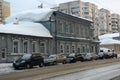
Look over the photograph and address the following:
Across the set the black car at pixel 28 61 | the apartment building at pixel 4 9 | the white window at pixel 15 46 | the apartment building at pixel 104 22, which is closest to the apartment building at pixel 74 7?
the apartment building at pixel 104 22

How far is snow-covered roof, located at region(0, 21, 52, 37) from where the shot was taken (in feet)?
150

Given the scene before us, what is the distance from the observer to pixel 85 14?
142500mm

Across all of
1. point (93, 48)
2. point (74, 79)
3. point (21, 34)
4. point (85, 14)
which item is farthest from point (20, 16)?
point (85, 14)

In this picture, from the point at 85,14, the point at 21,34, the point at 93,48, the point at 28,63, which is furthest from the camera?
the point at 85,14

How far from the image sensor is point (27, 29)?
5116 cm

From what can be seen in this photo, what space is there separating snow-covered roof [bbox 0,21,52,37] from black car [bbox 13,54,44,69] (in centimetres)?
699

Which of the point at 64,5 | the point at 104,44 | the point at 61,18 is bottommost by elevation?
the point at 104,44

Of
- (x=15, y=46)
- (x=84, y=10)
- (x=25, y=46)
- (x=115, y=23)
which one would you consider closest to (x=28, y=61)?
(x=15, y=46)

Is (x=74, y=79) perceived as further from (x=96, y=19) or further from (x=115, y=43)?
(x=96, y=19)

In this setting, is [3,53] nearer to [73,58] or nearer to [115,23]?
[73,58]

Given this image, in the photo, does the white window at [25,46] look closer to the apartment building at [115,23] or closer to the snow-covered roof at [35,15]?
the snow-covered roof at [35,15]

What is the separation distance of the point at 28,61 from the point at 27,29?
47.6ft

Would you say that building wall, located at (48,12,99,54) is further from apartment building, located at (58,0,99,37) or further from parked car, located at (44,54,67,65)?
apartment building, located at (58,0,99,37)

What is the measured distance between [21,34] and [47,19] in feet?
32.1
